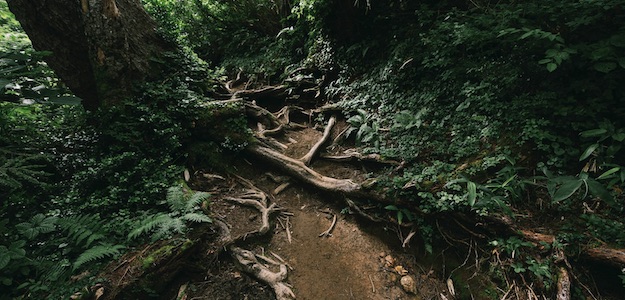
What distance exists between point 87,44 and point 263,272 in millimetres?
4776

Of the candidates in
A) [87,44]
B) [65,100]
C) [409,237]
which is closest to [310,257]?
[409,237]

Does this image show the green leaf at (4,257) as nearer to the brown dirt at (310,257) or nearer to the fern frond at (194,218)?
the brown dirt at (310,257)

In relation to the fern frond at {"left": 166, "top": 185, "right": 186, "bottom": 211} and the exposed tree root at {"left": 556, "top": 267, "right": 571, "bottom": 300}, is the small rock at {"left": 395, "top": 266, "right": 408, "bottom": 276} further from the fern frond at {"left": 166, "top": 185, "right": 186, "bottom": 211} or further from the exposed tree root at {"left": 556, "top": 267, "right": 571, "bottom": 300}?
the fern frond at {"left": 166, "top": 185, "right": 186, "bottom": 211}

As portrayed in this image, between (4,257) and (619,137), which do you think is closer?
(4,257)

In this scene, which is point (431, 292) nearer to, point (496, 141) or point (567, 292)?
point (567, 292)

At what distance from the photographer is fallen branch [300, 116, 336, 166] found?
17.2ft

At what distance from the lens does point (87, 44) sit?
4477 mm

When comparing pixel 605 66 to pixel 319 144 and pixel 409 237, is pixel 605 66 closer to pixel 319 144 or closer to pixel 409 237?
pixel 409 237

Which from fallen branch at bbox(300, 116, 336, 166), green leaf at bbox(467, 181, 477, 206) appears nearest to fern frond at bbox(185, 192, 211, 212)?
fallen branch at bbox(300, 116, 336, 166)

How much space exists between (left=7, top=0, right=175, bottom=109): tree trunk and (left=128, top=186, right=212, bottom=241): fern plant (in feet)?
7.36

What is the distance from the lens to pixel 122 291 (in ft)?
8.35

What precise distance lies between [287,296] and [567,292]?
2.75 metres

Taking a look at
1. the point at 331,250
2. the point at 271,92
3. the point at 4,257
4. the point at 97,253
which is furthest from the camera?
the point at 271,92

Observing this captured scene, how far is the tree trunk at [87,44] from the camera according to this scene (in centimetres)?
420
